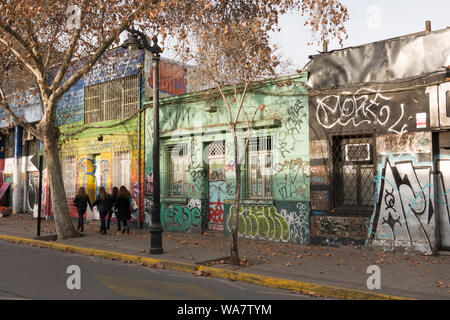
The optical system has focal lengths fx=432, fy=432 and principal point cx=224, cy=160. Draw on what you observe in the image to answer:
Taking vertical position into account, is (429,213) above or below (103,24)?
below

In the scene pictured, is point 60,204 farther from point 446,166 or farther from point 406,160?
point 446,166

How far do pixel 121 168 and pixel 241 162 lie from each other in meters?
6.06

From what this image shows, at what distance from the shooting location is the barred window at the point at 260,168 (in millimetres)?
13398

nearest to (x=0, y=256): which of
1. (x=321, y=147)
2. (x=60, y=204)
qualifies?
(x=60, y=204)

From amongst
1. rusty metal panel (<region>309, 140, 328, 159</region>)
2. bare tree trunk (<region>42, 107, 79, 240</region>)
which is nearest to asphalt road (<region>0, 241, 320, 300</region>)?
bare tree trunk (<region>42, 107, 79, 240</region>)

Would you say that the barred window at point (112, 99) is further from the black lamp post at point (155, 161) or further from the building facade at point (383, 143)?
the building facade at point (383, 143)

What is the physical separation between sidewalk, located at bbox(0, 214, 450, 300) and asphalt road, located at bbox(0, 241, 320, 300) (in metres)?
0.38

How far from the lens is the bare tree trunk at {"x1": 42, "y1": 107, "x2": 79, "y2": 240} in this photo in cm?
1355

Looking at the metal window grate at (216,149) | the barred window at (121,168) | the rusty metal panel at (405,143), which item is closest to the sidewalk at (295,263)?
the rusty metal panel at (405,143)

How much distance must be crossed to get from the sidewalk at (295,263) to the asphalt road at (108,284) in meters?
0.38

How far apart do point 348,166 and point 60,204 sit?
888 centimetres

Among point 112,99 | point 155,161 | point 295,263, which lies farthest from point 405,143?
point 112,99

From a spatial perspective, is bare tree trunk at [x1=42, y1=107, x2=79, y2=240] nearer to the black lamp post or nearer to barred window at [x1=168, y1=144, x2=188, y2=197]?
barred window at [x1=168, y1=144, x2=188, y2=197]

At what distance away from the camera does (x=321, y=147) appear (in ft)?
39.4
